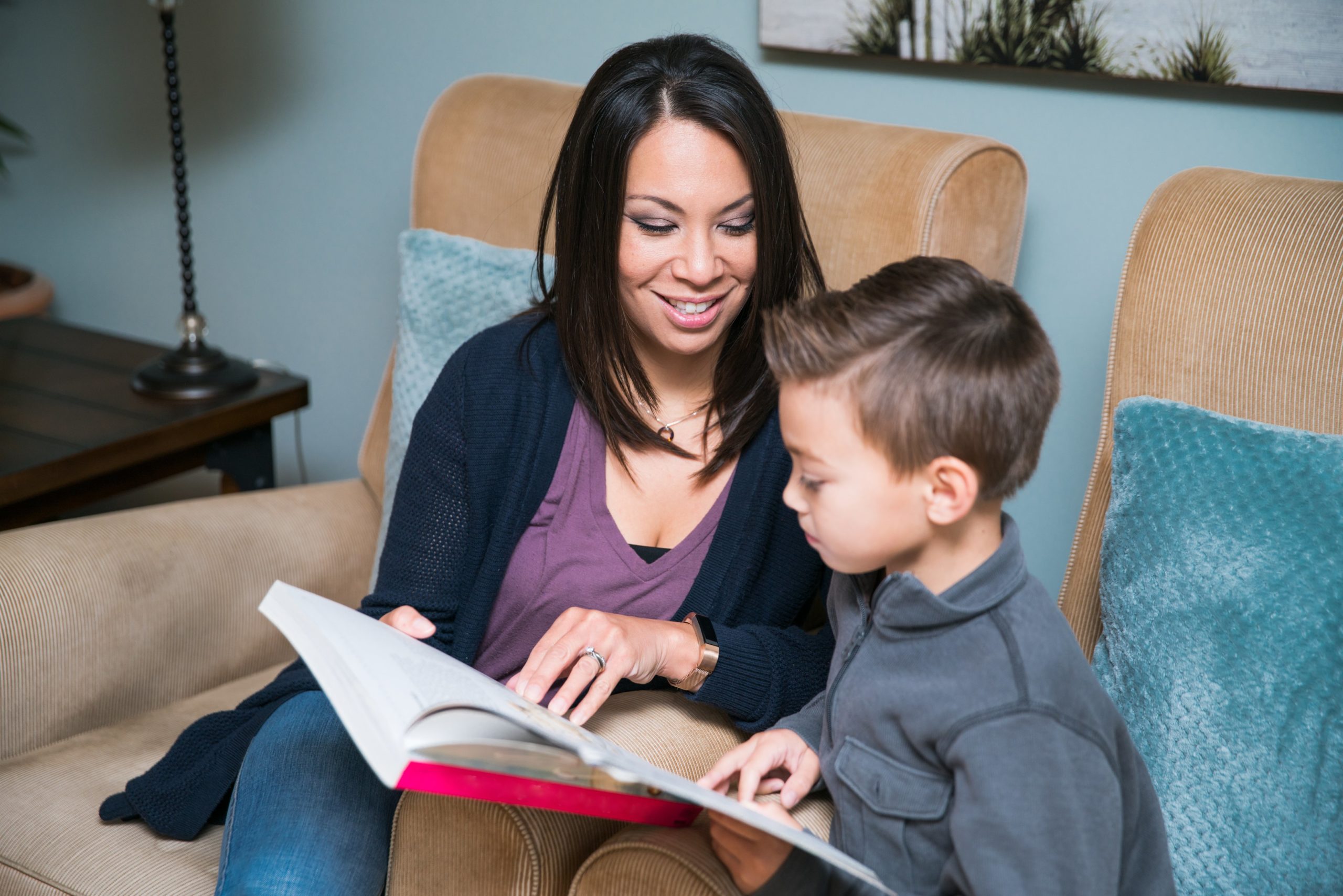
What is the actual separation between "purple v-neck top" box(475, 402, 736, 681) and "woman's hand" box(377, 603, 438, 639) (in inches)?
3.4

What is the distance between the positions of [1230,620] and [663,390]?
590 mm

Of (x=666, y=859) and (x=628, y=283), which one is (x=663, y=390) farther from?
(x=666, y=859)

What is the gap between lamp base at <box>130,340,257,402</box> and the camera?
173cm

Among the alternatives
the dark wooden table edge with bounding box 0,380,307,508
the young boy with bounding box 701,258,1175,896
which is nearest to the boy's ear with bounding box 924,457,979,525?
the young boy with bounding box 701,258,1175,896

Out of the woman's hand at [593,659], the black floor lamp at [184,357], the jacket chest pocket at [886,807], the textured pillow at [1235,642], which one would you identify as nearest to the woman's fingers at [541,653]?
the woman's hand at [593,659]

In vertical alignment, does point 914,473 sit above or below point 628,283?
below

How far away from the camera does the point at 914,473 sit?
797 mm

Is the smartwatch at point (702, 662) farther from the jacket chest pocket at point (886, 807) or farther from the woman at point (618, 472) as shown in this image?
the jacket chest pocket at point (886, 807)

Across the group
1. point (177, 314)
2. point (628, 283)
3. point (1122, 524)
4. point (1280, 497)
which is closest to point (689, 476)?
point (628, 283)

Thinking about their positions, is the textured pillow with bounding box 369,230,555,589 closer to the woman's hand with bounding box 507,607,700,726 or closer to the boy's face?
the woman's hand with bounding box 507,607,700,726

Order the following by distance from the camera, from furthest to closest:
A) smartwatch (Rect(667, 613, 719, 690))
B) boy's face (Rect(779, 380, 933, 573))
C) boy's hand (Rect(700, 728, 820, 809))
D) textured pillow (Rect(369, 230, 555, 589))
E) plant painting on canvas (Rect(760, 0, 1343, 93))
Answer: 1. textured pillow (Rect(369, 230, 555, 589))
2. plant painting on canvas (Rect(760, 0, 1343, 93))
3. smartwatch (Rect(667, 613, 719, 690))
4. boy's hand (Rect(700, 728, 820, 809))
5. boy's face (Rect(779, 380, 933, 573))

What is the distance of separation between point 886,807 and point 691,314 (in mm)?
491

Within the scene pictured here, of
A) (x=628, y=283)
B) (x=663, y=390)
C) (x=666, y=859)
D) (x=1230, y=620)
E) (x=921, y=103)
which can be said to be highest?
(x=921, y=103)

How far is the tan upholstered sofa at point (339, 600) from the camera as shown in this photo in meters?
0.93
